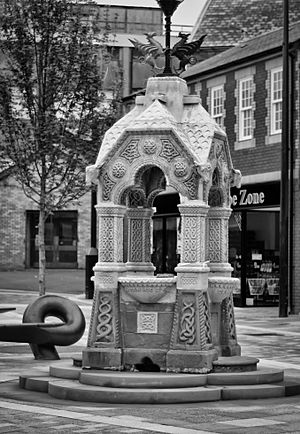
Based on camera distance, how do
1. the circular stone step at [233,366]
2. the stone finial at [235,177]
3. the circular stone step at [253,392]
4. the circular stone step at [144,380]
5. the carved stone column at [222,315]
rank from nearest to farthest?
the circular stone step at [253,392] → the circular stone step at [144,380] → the circular stone step at [233,366] → the carved stone column at [222,315] → the stone finial at [235,177]

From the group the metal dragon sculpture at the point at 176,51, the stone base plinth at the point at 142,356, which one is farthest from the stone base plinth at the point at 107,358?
the metal dragon sculpture at the point at 176,51

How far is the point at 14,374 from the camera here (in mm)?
16984

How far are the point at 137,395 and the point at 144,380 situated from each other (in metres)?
0.54

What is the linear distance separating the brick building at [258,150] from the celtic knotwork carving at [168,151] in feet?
55.8

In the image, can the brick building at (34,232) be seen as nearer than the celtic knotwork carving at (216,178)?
No

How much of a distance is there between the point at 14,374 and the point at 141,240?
2.60 metres

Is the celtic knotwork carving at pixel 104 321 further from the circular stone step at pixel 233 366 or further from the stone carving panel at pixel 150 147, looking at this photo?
the stone carving panel at pixel 150 147

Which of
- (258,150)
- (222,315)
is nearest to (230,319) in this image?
(222,315)

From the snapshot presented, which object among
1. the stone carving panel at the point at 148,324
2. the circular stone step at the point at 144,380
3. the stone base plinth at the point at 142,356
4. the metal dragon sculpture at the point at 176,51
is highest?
the metal dragon sculpture at the point at 176,51

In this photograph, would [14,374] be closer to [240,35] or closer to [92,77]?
[92,77]

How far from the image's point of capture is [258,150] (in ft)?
113

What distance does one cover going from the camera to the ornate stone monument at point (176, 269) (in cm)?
1514

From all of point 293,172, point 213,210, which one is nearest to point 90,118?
point 293,172

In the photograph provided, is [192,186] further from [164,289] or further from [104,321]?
[104,321]
